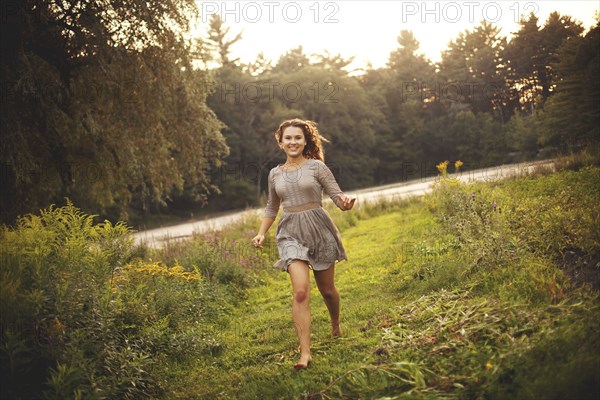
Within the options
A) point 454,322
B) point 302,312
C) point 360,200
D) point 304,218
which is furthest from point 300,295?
point 360,200

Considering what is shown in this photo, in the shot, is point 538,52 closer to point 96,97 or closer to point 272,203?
point 96,97

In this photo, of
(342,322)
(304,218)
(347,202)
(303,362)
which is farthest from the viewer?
(342,322)

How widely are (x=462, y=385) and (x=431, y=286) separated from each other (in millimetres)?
2670

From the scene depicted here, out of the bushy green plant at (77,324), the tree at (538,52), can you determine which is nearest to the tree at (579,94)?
the tree at (538,52)

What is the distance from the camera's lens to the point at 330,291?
15.6ft

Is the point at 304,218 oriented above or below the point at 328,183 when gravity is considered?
below

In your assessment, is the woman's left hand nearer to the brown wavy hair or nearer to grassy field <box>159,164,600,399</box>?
the brown wavy hair

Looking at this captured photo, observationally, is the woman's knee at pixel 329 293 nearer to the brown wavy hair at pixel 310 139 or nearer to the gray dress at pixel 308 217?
the gray dress at pixel 308 217

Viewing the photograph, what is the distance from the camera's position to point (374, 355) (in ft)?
13.5

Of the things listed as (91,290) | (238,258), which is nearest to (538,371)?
(91,290)

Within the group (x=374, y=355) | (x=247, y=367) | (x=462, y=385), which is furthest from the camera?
(x=247, y=367)

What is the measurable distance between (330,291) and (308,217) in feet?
2.55

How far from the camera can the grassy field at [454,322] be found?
121 inches

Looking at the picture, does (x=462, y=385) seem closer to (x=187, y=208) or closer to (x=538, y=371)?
(x=538, y=371)
